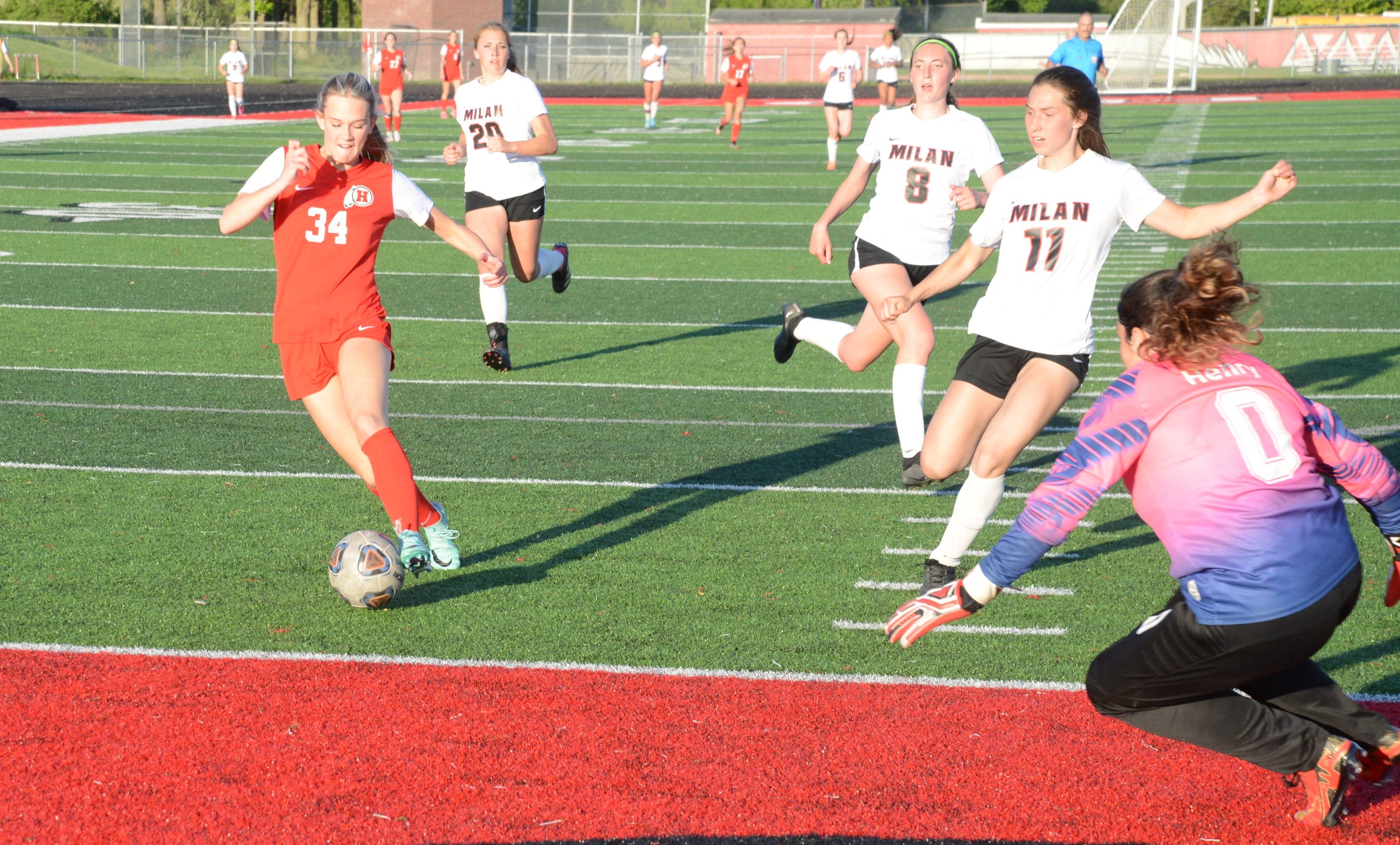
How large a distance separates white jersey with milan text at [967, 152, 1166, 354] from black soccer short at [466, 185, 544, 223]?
4.78m

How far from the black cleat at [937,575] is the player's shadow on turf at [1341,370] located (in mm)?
4399

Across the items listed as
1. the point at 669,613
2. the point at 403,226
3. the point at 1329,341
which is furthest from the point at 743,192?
the point at 669,613

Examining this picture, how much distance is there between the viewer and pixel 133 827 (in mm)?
3438

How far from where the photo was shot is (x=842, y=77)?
73.7 feet

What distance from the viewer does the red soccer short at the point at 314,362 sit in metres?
4.97

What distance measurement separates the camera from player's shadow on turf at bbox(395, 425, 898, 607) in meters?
5.38

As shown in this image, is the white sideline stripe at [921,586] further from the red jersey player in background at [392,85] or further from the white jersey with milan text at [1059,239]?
the red jersey player in background at [392,85]

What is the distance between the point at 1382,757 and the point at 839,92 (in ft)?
66.7

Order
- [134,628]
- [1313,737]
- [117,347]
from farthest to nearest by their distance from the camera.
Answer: [117,347]
[134,628]
[1313,737]

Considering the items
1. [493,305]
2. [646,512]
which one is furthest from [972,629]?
[493,305]

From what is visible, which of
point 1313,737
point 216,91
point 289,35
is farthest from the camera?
point 289,35

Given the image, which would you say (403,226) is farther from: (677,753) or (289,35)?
(289,35)

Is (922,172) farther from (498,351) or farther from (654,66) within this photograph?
(654,66)

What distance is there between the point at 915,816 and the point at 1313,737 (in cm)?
104
